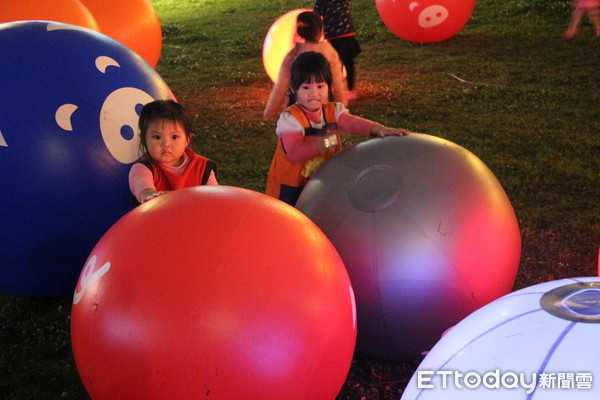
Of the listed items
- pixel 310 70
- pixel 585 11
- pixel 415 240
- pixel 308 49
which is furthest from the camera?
pixel 585 11

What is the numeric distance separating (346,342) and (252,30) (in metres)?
11.4

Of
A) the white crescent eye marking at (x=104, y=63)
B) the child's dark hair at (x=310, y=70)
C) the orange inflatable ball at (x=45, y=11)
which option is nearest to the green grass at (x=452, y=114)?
the white crescent eye marking at (x=104, y=63)

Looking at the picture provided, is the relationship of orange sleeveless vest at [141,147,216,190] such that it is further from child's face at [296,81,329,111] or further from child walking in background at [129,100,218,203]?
child's face at [296,81,329,111]

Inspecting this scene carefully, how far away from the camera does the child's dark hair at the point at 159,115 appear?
3.48 metres

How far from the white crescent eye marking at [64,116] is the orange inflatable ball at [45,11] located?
223 cm

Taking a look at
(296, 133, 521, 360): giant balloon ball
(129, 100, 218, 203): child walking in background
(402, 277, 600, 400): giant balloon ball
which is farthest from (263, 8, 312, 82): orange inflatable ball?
(402, 277, 600, 400): giant balloon ball

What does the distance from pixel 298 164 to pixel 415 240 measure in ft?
3.89

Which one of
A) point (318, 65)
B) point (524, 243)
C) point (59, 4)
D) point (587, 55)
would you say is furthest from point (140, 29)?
point (587, 55)

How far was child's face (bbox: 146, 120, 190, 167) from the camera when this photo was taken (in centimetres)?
349

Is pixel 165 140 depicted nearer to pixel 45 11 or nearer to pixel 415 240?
pixel 415 240

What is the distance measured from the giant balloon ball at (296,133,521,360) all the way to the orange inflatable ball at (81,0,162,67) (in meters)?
5.10

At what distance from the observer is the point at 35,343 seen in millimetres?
3730

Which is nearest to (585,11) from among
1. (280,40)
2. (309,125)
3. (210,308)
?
(280,40)

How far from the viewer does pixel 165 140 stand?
3496 millimetres
